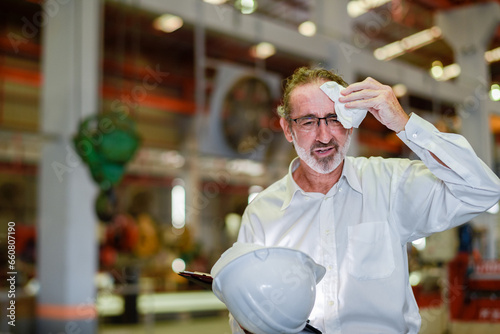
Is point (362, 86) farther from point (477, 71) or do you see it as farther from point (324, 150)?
point (477, 71)

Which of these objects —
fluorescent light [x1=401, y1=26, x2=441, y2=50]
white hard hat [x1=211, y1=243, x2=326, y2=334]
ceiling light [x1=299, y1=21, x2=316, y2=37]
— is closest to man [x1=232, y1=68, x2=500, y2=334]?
white hard hat [x1=211, y1=243, x2=326, y2=334]

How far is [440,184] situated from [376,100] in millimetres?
300

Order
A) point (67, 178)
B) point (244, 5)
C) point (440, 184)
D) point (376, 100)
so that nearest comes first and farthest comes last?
point (376, 100), point (440, 184), point (67, 178), point (244, 5)

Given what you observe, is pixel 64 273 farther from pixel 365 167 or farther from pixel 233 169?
pixel 233 169

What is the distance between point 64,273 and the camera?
202 inches

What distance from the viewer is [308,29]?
7.42 metres

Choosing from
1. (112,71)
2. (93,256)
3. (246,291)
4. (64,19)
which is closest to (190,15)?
(64,19)

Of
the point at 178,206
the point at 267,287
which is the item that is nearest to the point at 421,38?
the point at 267,287

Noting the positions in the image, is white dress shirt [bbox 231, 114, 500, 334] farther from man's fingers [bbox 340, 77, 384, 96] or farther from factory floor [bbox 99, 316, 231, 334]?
factory floor [bbox 99, 316, 231, 334]

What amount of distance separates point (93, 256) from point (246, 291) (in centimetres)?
459

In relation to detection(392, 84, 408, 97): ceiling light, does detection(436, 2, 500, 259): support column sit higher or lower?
lower

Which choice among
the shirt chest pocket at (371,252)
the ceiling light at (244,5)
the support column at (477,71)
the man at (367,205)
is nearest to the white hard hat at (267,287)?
the man at (367,205)

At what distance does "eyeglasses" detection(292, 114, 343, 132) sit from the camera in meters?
1.40

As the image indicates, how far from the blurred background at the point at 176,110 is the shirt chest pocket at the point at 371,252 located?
169 centimetres
